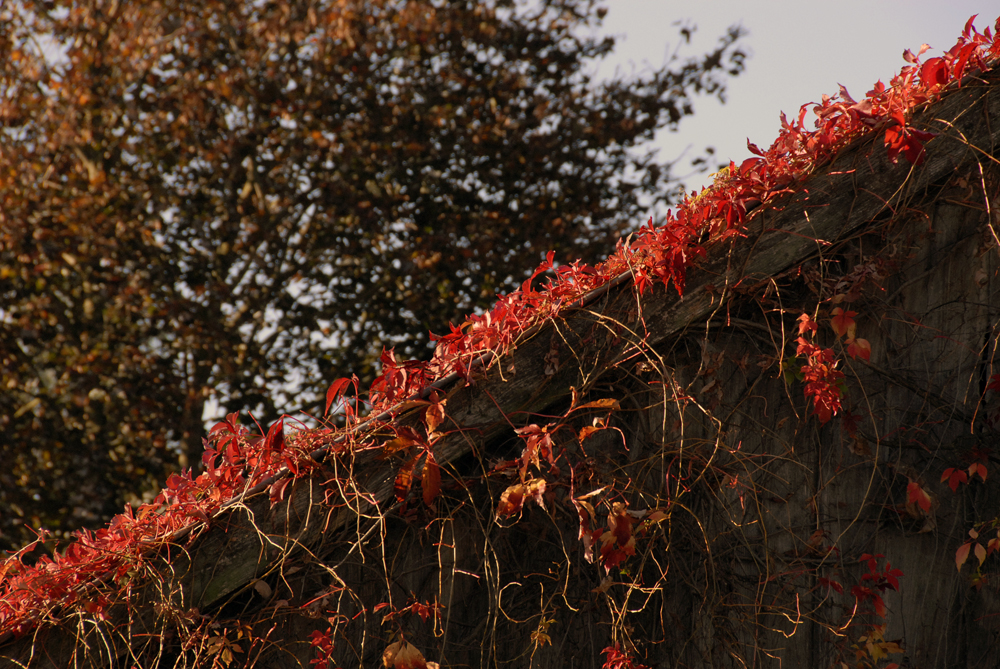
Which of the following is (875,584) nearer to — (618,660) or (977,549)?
(977,549)

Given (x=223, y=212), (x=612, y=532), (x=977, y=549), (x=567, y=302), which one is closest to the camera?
(x=612, y=532)

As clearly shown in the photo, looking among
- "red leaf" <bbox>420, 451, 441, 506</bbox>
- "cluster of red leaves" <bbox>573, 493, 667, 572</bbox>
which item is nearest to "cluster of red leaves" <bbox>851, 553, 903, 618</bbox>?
"cluster of red leaves" <bbox>573, 493, 667, 572</bbox>

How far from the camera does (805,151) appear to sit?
2.00 meters

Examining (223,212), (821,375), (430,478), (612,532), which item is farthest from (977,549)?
(223,212)

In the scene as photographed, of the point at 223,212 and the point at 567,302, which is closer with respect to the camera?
the point at 567,302

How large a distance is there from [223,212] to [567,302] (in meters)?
6.18

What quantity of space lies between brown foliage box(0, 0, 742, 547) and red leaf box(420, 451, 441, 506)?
543 centimetres

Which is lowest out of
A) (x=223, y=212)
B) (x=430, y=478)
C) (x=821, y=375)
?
(x=821, y=375)

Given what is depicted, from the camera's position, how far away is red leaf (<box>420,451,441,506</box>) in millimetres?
1801

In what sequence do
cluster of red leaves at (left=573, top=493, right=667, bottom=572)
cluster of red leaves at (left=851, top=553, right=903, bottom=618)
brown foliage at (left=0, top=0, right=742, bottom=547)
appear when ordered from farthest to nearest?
brown foliage at (left=0, top=0, right=742, bottom=547) < cluster of red leaves at (left=851, top=553, right=903, bottom=618) < cluster of red leaves at (left=573, top=493, right=667, bottom=572)

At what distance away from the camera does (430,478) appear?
181cm

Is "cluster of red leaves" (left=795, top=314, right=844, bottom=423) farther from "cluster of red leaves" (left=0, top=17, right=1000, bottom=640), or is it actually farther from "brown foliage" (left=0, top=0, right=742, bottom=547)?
"brown foliage" (left=0, top=0, right=742, bottom=547)

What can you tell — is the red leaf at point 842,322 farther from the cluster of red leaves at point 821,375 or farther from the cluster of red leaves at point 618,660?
the cluster of red leaves at point 618,660

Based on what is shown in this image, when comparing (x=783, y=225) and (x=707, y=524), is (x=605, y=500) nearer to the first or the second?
(x=707, y=524)
